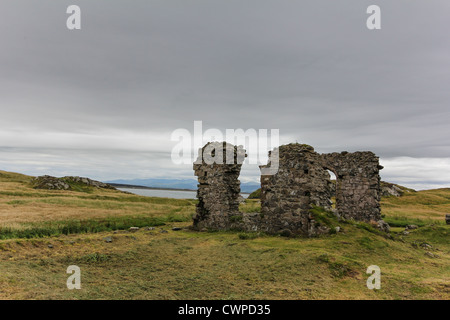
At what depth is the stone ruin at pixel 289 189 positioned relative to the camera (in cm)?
1563

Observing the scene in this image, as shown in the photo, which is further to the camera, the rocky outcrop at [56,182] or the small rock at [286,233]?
the rocky outcrop at [56,182]

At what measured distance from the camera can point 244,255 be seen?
38.2 feet

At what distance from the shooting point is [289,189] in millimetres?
16078

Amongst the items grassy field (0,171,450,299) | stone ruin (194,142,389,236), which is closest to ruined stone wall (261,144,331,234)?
stone ruin (194,142,389,236)

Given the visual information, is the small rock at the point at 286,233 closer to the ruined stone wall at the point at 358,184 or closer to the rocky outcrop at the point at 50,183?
the ruined stone wall at the point at 358,184

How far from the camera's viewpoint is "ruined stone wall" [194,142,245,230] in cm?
1866

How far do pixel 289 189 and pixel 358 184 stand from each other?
8264mm

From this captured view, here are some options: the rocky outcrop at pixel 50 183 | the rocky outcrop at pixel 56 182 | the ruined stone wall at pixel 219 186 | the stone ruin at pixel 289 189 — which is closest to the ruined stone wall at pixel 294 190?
the stone ruin at pixel 289 189

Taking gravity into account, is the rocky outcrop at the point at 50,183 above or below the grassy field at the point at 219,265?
above

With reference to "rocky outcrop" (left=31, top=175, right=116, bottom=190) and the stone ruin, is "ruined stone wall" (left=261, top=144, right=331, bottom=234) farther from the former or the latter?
"rocky outcrop" (left=31, top=175, right=116, bottom=190)

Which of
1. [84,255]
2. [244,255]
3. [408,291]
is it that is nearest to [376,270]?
[408,291]

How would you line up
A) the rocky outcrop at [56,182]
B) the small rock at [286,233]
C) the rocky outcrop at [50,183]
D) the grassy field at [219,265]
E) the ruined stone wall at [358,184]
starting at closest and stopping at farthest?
1. the grassy field at [219,265]
2. the small rock at [286,233]
3. the ruined stone wall at [358,184]
4. the rocky outcrop at [50,183]
5. the rocky outcrop at [56,182]
